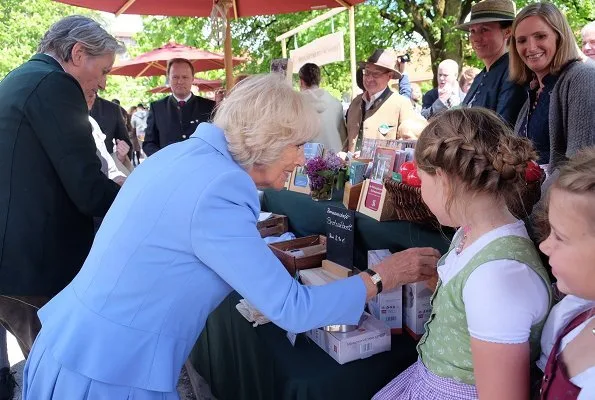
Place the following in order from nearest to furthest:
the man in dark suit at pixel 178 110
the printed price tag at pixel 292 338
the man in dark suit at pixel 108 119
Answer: the printed price tag at pixel 292 338 < the man in dark suit at pixel 108 119 < the man in dark suit at pixel 178 110

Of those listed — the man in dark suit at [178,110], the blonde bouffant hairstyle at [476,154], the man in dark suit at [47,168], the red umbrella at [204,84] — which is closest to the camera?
the blonde bouffant hairstyle at [476,154]

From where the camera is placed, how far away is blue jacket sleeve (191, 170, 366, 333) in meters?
1.23

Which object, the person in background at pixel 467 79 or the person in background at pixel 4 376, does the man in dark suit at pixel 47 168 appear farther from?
the person in background at pixel 467 79

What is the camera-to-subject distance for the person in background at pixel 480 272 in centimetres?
106

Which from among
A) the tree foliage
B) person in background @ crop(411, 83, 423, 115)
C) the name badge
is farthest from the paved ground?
the tree foliage

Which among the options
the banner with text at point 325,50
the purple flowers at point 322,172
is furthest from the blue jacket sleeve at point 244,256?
the banner with text at point 325,50

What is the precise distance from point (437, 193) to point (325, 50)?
450 cm

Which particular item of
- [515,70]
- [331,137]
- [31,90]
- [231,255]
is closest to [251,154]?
[231,255]

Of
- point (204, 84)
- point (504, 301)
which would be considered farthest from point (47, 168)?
point (204, 84)

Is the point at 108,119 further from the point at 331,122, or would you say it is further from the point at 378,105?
the point at 378,105

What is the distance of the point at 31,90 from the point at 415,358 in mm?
1762

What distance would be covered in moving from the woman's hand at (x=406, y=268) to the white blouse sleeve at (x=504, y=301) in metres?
0.35

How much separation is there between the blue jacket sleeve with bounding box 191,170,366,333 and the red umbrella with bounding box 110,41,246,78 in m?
6.44

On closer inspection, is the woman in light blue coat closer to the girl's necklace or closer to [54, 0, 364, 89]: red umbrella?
the girl's necklace
